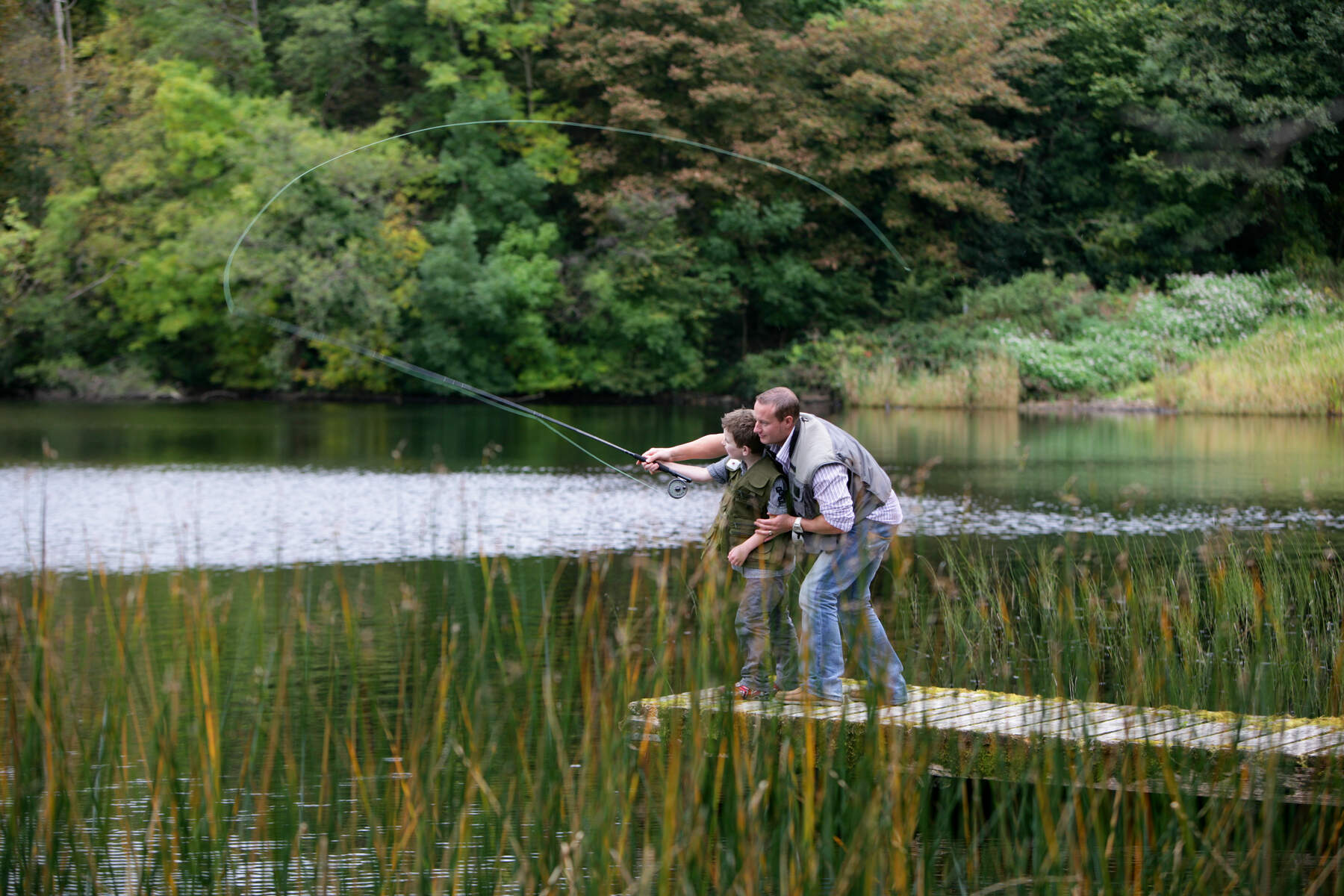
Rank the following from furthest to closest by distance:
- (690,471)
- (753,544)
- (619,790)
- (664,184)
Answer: (664,184), (690,471), (753,544), (619,790)

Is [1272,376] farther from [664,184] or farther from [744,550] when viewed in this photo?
[744,550]

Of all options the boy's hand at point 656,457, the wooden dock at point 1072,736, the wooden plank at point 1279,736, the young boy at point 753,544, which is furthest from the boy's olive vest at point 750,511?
the wooden plank at point 1279,736

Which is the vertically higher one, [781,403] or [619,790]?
[781,403]

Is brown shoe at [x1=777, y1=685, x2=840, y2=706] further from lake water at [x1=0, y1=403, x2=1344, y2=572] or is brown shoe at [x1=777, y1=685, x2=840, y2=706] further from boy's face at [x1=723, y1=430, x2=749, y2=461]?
lake water at [x1=0, y1=403, x2=1344, y2=572]

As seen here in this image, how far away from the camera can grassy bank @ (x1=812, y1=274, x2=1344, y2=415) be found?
80.3 feet

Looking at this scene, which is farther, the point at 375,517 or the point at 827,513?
the point at 375,517

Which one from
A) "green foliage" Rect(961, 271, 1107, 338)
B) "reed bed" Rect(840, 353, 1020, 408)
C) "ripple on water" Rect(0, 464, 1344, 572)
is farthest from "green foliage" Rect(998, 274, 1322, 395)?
"ripple on water" Rect(0, 464, 1344, 572)

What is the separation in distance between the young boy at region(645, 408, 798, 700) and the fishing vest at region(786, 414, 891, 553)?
0.33 feet

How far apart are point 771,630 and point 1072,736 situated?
153cm

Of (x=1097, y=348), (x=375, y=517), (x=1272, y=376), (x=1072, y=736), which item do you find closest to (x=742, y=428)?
(x=1072, y=736)

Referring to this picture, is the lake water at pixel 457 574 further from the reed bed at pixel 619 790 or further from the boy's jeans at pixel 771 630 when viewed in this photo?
the boy's jeans at pixel 771 630

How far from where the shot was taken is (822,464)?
16.0 ft

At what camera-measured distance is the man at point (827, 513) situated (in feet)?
16.0

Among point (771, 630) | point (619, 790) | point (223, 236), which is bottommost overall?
point (619, 790)
